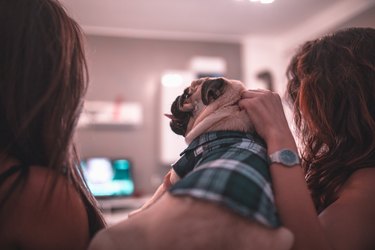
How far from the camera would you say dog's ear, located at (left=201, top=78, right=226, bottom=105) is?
1.00 m

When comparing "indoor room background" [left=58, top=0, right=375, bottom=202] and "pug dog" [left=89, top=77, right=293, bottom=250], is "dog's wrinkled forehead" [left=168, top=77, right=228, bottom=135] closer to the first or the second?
"pug dog" [left=89, top=77, right=293, bottom=250]

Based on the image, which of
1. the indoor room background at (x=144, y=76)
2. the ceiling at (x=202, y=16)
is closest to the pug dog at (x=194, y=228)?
the ceiling at (x=202, y=16)

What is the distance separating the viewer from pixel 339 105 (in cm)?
90

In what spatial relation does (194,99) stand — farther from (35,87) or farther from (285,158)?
(35,87)

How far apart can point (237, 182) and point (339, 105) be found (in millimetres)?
466

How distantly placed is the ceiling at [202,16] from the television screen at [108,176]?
54.9 inches

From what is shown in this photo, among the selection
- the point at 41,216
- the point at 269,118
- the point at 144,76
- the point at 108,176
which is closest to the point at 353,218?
the point at 269,118

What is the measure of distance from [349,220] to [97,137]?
3.01 metres

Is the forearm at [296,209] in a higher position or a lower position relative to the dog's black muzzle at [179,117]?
Answer: lower

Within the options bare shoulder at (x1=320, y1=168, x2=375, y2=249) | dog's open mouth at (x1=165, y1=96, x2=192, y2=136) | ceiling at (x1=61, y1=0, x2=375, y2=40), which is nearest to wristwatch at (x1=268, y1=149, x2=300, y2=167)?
bare shoulder at (x1=320, y1=168, x2=375, y2=249)

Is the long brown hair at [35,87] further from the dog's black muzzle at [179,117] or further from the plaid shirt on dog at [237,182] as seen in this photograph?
the dog's black muzzle at [179,117]

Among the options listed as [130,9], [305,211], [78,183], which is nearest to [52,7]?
[78,183]

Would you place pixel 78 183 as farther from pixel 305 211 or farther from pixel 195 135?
pixel 305 211

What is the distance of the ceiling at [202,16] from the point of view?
2.96 metres
